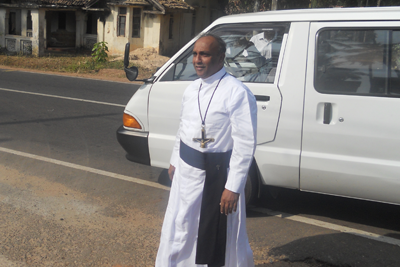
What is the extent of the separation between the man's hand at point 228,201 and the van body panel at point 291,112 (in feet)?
5.33

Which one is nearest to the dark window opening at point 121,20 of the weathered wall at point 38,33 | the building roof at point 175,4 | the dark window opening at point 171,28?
the building roof at point 175,4

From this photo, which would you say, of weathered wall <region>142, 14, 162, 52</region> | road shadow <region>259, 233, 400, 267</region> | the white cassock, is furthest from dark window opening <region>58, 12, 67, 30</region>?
the white cassock

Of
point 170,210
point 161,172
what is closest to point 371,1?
point 161,172

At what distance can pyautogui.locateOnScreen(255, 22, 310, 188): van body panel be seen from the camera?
4094 millimetres

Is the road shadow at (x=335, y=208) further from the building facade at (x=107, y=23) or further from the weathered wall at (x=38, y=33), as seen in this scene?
the weathered wall at (x=38, y=33)

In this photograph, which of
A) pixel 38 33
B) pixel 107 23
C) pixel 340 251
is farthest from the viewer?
pixel 107 23

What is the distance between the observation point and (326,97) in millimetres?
4012

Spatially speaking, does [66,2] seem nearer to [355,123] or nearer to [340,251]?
[355,123]

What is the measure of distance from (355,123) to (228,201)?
5.88 ft

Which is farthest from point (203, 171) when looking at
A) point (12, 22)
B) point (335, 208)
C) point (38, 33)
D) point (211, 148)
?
point (12, 22)

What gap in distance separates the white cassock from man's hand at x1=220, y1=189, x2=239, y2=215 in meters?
0.04

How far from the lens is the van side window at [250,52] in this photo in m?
4.29

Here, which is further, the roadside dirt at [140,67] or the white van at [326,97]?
the roadside dirt at [140,67]

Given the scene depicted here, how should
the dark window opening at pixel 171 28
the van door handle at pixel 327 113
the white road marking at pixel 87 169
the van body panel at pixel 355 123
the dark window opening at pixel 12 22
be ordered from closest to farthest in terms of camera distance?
the van body panel at pixel 355 123 → the van door handle at pixel 327 113 → the white road marking at pixel 87 169 → the dark window opening at pixel 171 28 → the dark window opening at pixel 12 22
